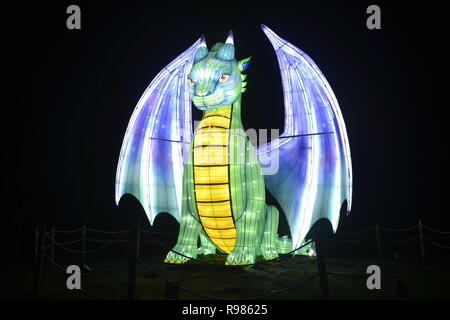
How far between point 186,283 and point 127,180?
2.51 metres

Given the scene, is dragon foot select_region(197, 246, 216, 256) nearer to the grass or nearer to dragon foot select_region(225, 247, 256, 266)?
the grass

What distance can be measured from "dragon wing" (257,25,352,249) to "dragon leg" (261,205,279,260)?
291 mm

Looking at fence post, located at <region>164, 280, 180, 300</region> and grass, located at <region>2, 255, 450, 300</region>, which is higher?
fence post, located at <region>164, 280, 180, 300</region>

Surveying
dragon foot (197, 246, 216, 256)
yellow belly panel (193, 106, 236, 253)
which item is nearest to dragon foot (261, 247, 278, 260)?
yellow belly panel (193, 106, 236, 253)

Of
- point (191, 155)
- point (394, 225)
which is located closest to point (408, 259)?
point (394, 225)

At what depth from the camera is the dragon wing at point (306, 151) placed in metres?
5.82

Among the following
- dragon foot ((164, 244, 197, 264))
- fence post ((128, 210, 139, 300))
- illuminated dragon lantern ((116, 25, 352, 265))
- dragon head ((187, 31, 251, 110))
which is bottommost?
dragon foot ((164, 244, 197, 264))

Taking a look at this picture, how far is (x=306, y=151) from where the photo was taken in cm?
627

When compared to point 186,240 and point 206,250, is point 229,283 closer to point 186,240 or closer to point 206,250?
point 186,240

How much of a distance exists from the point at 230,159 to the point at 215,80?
133 cm

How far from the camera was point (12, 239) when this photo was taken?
8609mm

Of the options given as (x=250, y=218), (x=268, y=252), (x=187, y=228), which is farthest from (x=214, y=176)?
(x=268, y=252)

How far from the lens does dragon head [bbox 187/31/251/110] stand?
5770 millimetres

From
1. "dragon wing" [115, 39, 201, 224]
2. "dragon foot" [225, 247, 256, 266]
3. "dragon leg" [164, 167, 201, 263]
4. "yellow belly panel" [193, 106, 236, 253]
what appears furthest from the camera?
"dragon wing" [115, 39, 201, 224]
